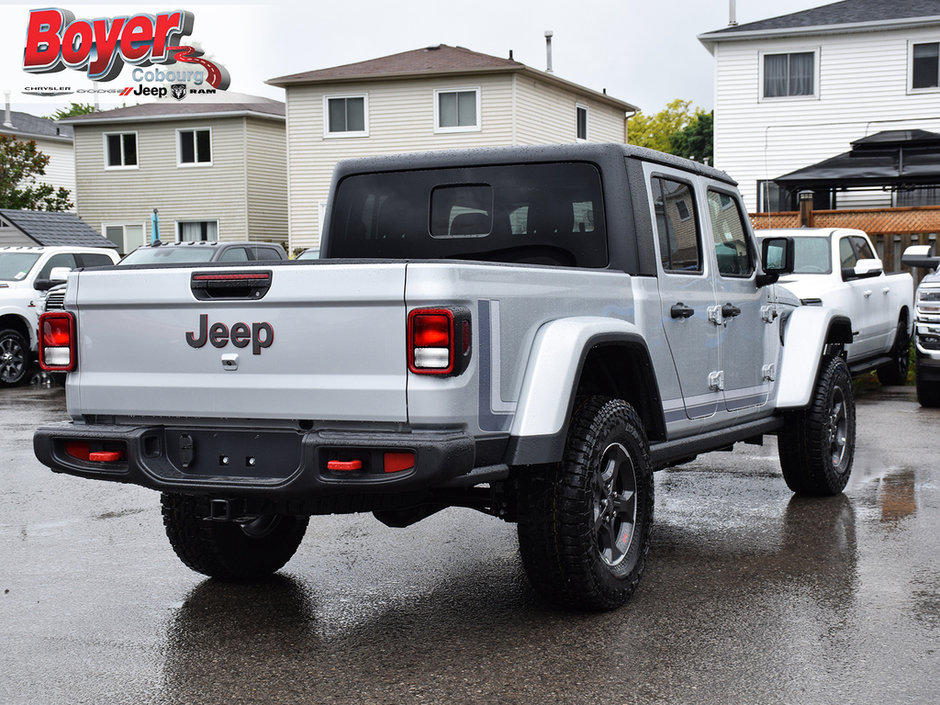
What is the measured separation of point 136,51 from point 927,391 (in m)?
33.8

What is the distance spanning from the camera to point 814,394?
7.48m

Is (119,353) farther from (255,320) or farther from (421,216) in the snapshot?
(421,216)

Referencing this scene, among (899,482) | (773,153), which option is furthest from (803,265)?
(773,153)

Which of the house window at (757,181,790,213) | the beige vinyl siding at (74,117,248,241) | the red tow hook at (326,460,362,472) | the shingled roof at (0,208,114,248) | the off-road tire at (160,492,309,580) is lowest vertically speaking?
the off-road tire at (160,492,309,580)

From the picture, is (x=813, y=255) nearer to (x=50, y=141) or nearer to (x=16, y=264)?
(x=16, y=264)

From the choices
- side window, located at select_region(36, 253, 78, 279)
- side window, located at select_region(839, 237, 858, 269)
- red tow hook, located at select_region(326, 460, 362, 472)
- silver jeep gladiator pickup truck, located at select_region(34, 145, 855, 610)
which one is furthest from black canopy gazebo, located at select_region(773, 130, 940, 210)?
red tow hook, located at select_region(326, 460, 362, 472)

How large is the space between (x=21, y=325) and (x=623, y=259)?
13.2 metres

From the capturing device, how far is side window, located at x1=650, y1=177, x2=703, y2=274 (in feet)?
19.3

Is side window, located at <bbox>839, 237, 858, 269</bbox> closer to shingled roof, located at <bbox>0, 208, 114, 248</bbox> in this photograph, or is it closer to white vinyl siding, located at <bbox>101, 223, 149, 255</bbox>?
shingled roof, located at <bbox>0, 208, 114, 248</bbox>

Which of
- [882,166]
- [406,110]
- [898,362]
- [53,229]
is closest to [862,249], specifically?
[898,362]

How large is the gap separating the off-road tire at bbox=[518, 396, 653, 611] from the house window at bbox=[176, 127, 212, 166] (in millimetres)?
35596

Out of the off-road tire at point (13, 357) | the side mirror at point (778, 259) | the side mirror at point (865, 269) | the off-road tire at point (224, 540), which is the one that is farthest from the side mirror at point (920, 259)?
the off-road tire at point (13, 357)

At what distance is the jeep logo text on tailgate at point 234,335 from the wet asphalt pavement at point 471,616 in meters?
1.21

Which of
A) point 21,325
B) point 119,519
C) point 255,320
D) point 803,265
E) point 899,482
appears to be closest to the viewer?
point 255,320
